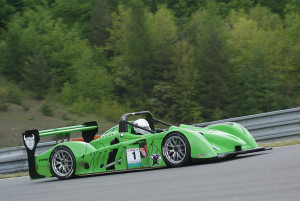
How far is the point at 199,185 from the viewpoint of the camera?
5.85 m

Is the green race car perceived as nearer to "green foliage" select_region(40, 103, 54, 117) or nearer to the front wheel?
the front wheel

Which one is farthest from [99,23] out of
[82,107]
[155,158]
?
[155,158]

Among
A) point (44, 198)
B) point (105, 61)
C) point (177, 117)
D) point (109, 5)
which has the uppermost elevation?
point (109, 5)

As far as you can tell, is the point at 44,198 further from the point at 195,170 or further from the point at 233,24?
the point at 233,24

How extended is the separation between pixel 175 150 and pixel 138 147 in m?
0.73

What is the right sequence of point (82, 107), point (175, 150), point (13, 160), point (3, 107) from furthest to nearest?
point (82, 107) → point (3, 107) → point (13, 160) → point (175, 150)

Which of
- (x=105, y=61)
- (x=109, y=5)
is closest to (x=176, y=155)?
(x=105, y=61)

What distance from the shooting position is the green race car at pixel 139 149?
26.1ft

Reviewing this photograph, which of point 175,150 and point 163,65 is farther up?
point 163,65

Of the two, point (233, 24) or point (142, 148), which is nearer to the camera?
point (142, 148)

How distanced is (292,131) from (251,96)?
28811mm

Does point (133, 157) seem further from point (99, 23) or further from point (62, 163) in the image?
point (99, 23)

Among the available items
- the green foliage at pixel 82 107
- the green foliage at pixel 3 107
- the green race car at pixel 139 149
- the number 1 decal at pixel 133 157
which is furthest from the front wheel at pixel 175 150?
the green foliage at pixel 82 107

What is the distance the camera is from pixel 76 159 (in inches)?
352
